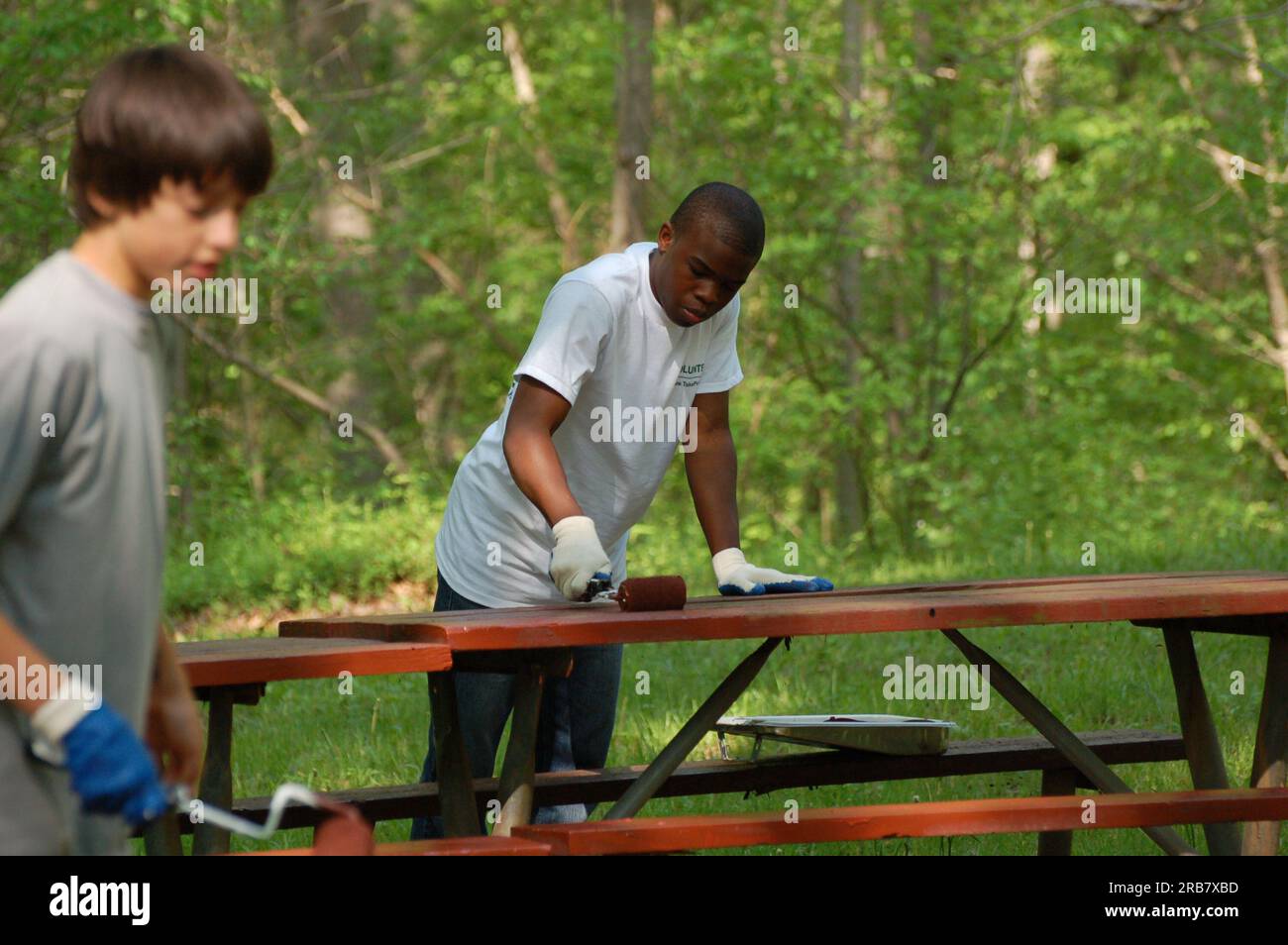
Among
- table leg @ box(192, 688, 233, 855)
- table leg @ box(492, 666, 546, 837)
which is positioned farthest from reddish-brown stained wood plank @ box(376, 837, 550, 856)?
→ table leg @ box(192, 688, 233, 855)

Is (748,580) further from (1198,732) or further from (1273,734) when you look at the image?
(1273,734)

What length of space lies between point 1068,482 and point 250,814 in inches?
438

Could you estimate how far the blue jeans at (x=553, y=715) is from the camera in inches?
149

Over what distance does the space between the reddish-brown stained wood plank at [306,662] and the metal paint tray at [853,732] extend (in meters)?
1.25

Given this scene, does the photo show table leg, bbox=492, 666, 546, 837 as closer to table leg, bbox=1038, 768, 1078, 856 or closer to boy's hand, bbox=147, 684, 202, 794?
boy's hand, bbox=147, 684, 202, 794

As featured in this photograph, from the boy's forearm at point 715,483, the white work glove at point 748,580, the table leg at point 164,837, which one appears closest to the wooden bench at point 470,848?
the table leg at point 164,837

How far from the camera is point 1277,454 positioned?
15.2 meters

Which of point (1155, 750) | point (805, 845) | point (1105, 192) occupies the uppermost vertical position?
point (1105, 192)

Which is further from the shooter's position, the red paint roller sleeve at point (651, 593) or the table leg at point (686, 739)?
the table leg at point (686, 739)

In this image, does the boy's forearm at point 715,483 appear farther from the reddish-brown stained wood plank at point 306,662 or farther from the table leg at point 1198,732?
the reddish-brown stained wood plank at point 306,662

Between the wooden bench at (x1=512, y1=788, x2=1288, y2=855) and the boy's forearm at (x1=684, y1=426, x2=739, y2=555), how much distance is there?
3.06 feet

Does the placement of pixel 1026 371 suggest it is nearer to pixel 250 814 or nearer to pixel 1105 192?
pixel 1105 192
